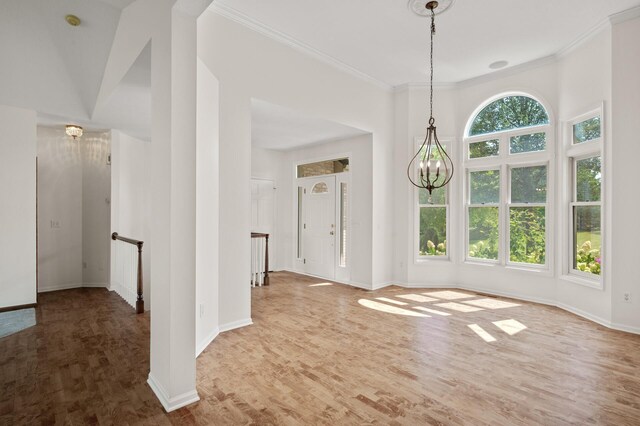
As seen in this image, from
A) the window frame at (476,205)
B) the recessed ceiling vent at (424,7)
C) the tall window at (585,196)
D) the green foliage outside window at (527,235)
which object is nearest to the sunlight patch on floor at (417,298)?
the window frame at (476,205)

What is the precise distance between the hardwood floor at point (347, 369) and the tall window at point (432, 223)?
4.96ft

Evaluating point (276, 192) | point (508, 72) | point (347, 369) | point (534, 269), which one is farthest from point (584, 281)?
point (276, 192)

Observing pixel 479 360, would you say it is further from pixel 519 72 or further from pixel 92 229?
pixel 92 229

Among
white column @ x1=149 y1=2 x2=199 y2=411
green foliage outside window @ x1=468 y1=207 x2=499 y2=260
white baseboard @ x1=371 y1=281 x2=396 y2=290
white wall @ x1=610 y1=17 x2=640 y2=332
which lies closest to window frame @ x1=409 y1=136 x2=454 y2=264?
green foliage outside window @ x1=468 y1=207 x2=499 y2=260

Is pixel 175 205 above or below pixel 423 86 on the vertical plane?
below

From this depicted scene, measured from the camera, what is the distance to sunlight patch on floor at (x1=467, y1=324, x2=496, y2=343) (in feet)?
11.4

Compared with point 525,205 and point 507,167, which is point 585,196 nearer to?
point 525,205

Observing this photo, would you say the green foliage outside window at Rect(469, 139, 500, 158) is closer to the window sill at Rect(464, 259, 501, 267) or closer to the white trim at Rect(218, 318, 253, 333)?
the window sill at Rect(464, 259, 501, 267)

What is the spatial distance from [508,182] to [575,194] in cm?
91

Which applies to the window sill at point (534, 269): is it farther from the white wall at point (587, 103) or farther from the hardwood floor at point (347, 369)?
the hardwood floor at point (347, 369)

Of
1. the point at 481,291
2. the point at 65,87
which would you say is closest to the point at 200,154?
the point at 65,87

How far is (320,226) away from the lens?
667 cm

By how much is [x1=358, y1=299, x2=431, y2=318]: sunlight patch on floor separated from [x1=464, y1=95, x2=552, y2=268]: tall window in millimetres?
1969

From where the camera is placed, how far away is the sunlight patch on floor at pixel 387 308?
4.29m
